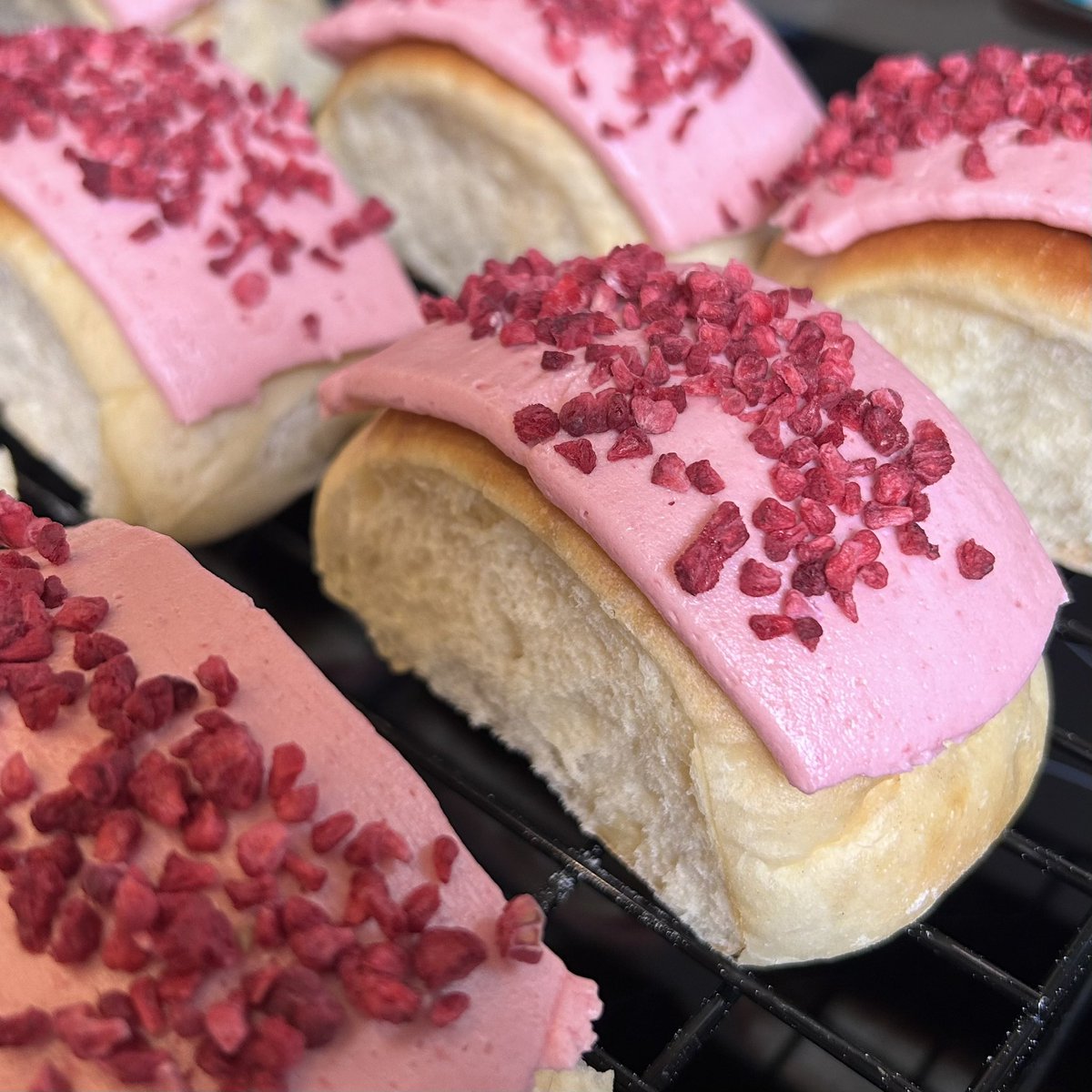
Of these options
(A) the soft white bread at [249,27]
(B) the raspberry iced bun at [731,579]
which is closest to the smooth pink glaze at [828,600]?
(B) the raspberry iced bun at [731,579]

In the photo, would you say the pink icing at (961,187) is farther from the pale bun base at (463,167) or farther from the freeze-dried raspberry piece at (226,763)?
the freeze-dried raspberry piece at (226,763)

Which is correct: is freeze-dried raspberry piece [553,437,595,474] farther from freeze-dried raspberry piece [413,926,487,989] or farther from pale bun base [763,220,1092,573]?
pale bun base [763,220,1092,573]

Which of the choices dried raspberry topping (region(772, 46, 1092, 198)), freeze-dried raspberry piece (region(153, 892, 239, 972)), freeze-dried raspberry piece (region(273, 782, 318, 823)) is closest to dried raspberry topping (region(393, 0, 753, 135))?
dried raspberry topping (region(772, 46, 1092, 198))

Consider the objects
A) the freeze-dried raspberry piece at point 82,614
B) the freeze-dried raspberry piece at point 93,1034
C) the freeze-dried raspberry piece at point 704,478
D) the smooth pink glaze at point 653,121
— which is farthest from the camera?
the smooth pink glaze at point 653,121

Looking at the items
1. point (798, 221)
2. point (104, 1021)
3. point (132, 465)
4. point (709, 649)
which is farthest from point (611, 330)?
point (104, 1021)

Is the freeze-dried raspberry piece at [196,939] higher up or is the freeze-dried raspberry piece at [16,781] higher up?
the freeze-dried raspberry piece at [16,781]

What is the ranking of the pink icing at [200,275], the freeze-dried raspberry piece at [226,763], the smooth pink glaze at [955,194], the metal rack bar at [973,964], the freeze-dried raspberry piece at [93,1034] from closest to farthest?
the freeze-dried raspberry piece at [93,1034]
the freeze-dried raspberry piece at [226,763]
the metal rack bar at [973,964]
the smooth pink glaze at [955,194]
the pink icing at [200,275]

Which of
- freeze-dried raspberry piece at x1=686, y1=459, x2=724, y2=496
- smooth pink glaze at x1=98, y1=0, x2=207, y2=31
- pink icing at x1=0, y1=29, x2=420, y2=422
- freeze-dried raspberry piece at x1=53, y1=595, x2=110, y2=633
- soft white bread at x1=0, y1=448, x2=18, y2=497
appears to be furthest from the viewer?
smooth pink glaze at x1=98, y1=0, x2=207, y2=31
